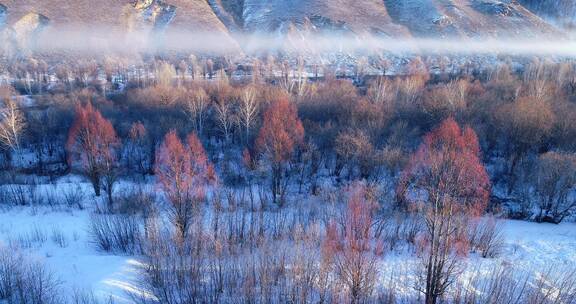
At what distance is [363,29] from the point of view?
310 ft

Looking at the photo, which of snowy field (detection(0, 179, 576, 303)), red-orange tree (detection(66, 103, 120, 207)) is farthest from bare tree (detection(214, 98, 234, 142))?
snowy field (detection(0, 179, 576, 303))

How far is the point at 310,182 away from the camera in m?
29.7

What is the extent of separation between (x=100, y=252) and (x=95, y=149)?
1138 centimetres

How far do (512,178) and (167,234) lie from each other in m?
24.1

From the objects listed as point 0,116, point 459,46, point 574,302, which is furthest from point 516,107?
point 459,46

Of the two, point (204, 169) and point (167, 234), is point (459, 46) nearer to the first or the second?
point (204, 169)

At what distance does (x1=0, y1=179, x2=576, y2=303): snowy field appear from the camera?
43.5 ft

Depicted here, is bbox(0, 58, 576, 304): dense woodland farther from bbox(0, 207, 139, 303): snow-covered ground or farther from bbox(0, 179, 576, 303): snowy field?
bbox(0, 207, 139, 303): snow-covered ground

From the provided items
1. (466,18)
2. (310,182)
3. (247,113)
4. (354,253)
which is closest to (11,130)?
(247,113)

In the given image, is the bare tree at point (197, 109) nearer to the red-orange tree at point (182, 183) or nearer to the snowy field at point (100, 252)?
the red-orange tree at point (182, 183)

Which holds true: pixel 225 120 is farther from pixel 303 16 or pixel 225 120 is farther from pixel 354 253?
pixel 303 16

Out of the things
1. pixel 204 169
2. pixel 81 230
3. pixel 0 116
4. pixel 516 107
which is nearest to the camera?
pixel 81 230

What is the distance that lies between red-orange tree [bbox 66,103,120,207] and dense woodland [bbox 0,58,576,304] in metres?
0.13

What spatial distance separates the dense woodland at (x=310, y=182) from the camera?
12375 mm
